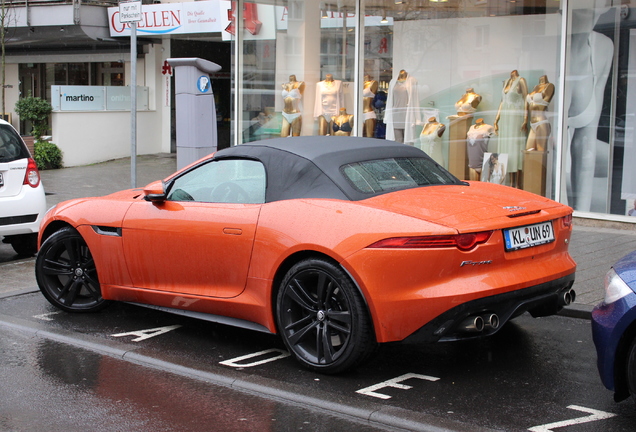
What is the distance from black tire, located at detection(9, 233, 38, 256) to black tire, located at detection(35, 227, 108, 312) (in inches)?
110

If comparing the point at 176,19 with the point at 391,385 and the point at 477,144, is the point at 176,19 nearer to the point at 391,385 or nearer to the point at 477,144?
the point at 477,144

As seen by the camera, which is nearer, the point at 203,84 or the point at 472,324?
the point at 472,324

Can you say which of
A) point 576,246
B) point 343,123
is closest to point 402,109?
point 343,123

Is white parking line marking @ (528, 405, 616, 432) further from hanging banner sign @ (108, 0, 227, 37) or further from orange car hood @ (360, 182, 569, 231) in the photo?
hanging banner sign @ (108, 0, 227, 37)

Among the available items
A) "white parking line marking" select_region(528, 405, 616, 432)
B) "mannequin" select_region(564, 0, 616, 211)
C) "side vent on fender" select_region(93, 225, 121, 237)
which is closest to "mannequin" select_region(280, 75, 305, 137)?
"mannequin" select_region(564, 0, 616, 211)

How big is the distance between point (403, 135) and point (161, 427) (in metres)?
9.83

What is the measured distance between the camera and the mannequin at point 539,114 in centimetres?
1157

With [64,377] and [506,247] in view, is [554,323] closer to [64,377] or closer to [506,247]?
[506,247]

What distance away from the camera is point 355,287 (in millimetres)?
4762

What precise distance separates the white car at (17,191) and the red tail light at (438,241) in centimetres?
559

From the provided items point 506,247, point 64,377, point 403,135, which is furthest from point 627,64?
point 64,377

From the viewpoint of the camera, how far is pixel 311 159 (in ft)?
17.6

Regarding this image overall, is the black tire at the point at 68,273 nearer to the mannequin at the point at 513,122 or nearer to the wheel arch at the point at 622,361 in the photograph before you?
the wheel arch at the point at 622,361

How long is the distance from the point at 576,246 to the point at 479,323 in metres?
5.08
